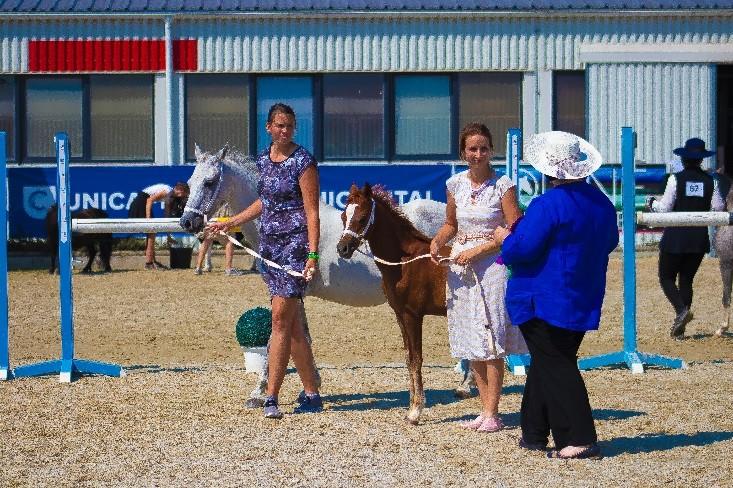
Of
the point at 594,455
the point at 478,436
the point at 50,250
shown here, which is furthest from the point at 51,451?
the point at 50,250

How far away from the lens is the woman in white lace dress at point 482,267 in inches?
338

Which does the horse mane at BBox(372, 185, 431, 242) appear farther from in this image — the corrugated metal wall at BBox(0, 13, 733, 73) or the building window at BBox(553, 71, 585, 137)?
the building window at BBox(553, 71, 585, 137)

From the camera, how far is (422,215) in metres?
11.3

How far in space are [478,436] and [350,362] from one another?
391cm

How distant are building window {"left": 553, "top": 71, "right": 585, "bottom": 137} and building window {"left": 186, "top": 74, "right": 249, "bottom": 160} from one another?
602 centimetres

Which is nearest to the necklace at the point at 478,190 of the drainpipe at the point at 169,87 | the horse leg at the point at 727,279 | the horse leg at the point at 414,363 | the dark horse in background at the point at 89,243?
the horse leg at the point at 414,363

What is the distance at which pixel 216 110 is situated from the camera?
26844 millimetres

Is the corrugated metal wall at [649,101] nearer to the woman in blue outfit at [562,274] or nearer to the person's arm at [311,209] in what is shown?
the person's arm at [311,209]

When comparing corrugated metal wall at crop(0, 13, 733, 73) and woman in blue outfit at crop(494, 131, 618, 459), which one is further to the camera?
corrugated metal wall at crop(0, 13, 733, 73)

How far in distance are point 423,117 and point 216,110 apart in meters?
4.02

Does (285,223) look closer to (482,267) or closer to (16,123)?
(482,267)

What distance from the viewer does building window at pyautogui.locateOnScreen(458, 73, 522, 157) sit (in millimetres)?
26719

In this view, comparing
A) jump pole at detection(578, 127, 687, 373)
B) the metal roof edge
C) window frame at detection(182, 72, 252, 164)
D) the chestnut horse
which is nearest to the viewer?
the chestnut horse

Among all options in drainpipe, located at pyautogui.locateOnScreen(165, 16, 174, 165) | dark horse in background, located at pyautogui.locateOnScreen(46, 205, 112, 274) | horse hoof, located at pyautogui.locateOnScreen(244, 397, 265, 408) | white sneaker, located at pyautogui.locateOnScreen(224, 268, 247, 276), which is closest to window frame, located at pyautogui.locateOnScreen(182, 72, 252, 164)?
drainpipe, located at pyautogui.locateOnScreen(165, 16, 174, 165)
